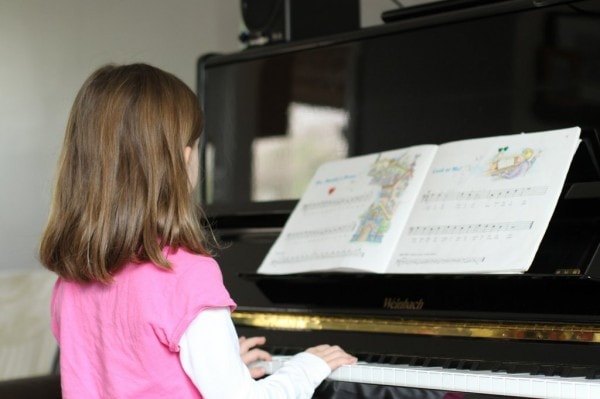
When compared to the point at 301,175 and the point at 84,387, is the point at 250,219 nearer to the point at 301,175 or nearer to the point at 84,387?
the point at 301,175

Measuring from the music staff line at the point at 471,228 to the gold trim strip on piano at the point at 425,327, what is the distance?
0.17 metres

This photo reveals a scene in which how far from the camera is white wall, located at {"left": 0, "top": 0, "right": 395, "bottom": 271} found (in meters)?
4.18

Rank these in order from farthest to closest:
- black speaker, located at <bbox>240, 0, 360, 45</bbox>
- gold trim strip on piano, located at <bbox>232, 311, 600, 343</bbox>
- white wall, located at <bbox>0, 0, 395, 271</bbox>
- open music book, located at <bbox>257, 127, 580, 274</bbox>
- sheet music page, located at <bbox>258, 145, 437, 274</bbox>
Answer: white wall, located at <bbox>0, 0, 395, 271</bbox>, black speaker, located at <bbox>240, 0, 360, 45</bbox>, sheet music page, located at <bbox>258, 145, 437, 274</bbox>, open music book, located at <bbox>257, 127, 580, 274</bbox>, gold trim strip on piano, located at <bbox>232, 311, 600, 343</bbox>

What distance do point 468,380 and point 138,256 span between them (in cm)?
56

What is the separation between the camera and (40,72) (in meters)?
4.25

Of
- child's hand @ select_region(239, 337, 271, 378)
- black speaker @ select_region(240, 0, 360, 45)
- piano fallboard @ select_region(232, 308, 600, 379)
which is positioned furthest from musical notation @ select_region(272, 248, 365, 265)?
black speaker @ select_region(240, 0, 360, 45)

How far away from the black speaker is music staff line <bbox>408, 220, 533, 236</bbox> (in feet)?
3.45

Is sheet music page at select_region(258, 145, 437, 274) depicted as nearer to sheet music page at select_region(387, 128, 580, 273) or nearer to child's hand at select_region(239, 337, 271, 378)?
sheet music page at select_region(387, 128, 580, 273)

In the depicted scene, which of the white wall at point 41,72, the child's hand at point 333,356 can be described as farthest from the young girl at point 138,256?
the white wall at point 41,72

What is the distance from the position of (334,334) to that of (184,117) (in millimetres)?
615

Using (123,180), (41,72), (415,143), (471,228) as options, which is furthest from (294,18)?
(41,72)

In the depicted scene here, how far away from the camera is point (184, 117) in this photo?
154cm

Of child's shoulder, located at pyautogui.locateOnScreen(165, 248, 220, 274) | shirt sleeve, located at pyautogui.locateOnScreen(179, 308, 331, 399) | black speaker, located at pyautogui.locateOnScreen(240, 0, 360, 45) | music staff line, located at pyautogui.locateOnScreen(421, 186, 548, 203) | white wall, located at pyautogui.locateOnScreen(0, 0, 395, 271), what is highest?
black speaker, located at pyautogui.locateOnScreen(240, 0, 360, 45)

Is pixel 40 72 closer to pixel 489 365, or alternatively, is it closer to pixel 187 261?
pixel 187 261
